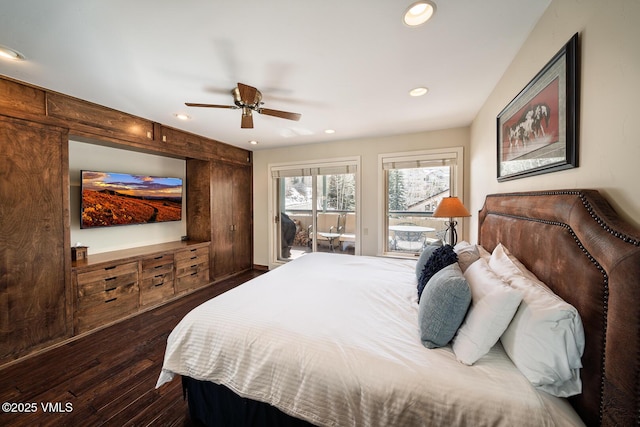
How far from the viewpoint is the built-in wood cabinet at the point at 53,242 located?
2.03 metres

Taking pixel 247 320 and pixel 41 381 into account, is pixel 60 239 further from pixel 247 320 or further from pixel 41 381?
pixel 247 320

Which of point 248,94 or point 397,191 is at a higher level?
point 248,94

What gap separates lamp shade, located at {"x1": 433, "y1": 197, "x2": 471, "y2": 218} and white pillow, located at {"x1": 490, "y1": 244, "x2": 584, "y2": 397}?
174 cm

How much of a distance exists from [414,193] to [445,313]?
293 cm

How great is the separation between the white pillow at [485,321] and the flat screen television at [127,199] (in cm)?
382

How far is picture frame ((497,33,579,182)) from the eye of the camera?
3.59 ft

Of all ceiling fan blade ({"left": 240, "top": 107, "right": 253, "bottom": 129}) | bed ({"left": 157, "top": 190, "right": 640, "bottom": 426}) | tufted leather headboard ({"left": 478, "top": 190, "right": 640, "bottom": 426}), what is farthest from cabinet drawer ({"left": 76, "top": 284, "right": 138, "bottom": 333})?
tufted leather headboard ({"left": 478, "top": 190, "right": 640, "bottom": 426})

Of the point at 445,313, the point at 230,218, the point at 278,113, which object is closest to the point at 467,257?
the point at 445,313

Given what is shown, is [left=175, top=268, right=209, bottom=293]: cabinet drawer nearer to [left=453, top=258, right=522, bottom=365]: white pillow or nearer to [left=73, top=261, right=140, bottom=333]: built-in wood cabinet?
[left=73, top=261, right=140, bottom=333]: built-in wood cabinet

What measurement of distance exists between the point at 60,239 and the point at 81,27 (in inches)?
77.2

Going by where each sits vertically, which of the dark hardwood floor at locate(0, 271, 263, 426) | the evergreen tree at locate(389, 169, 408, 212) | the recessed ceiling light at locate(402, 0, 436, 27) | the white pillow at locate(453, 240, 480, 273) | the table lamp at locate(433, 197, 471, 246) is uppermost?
the recessed ceiling light at locate(402, 0, 436, 27)

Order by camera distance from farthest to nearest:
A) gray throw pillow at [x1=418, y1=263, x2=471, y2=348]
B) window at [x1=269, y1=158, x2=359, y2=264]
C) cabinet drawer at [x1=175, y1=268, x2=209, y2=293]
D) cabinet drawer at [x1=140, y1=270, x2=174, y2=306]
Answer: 1. window at [x1=269, y1=158, x2=359, y2=264]
2. cabinet drawer at [x1=175, y1=268, x2=209, y2=293]
3. cabinet drawer at [x1=140, y1=270, x2=174, y2=306]
4. gray throw pillow at [x1=418, y1=263, x2=471, y2=348]

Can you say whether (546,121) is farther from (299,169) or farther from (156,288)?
(156,288)

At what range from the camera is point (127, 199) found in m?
3.19
